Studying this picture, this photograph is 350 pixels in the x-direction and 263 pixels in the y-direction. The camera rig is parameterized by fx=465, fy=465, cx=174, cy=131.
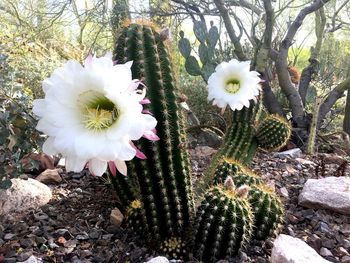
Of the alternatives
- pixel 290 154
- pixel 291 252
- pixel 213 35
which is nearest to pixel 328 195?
pixel 291 252

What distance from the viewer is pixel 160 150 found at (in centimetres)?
173

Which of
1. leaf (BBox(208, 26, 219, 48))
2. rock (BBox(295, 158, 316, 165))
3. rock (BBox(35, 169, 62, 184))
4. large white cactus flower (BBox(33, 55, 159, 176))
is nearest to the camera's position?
large white cactus flower (BBox(33, 55, 159, 176))

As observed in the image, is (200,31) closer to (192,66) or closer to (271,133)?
(192,66)

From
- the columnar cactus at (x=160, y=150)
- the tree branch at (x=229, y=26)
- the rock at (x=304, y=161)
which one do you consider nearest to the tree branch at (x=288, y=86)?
the tree branch at (x=229, y=26)

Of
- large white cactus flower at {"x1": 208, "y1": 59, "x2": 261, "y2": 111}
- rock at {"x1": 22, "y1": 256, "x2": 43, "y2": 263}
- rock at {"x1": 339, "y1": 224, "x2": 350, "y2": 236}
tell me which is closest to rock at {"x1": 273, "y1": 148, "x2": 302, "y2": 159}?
large white cactus flower at {"x1": 208, "y1": 59, "x2": 261, "y2": 111}

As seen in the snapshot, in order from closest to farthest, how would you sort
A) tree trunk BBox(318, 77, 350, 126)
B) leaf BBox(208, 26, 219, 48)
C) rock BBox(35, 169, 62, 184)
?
rock BBox(35, 169, 62, 184) < leaf BBox(208, 26, 219, 48) < tree trunk BBox(318, 77, 350, 126)

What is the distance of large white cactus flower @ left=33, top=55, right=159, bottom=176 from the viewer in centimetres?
126

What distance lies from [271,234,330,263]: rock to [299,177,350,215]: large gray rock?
574 millimetres

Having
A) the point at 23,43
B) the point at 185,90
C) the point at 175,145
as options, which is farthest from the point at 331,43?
the point at 175,145

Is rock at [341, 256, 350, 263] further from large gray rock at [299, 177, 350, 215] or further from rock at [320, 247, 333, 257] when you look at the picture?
large gray rock at [299, 177, 350, 215]

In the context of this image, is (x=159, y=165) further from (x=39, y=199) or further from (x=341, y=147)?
(x=341, y=147)

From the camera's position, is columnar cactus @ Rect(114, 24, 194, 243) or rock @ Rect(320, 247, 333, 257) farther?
rock @ Rect(320, 247, 333, 257)

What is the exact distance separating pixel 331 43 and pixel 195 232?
7.63 meters

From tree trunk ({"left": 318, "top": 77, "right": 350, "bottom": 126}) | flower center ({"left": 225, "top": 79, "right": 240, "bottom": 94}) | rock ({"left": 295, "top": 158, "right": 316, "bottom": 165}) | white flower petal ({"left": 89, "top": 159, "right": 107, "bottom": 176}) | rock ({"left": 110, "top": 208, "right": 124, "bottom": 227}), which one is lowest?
rock ({"left": 295, "top": 158, "right": 316, "bottom": 165})
